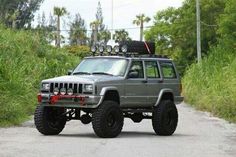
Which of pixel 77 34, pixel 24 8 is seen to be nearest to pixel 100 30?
pixel 77 34

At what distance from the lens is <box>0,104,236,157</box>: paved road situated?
44.3 ft

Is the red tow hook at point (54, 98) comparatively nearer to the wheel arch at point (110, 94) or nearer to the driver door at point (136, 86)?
the wheel arch at point (110, 94)

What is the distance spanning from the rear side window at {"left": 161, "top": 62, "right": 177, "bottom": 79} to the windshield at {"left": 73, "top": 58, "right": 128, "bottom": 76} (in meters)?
1.70

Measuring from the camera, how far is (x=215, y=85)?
34.0m

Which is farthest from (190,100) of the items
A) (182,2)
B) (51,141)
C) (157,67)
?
(182,2)

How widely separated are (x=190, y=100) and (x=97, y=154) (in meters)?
29.2

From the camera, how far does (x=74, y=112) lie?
58.7 feet

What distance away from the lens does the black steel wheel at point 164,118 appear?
18.5 metres

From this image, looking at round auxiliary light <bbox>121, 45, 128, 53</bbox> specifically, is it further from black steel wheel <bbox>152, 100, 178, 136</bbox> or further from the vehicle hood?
black steel wheel <bbox>152, 100, 178, 136</bbox>

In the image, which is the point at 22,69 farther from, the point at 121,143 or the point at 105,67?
the point at 121,143

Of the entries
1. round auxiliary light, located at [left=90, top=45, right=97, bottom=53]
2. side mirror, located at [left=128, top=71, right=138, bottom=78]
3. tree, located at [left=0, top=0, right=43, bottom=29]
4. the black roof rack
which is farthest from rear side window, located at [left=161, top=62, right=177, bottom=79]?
tree, located at [left=0, top=0, right=43, bottom=29]

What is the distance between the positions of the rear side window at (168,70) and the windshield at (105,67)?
170 cm

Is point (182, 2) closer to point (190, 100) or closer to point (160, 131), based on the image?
point (190, 100)

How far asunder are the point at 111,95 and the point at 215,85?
56.9ft
